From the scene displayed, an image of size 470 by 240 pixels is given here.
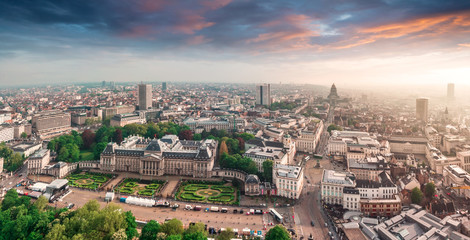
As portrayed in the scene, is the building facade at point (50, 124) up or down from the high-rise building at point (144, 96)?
down

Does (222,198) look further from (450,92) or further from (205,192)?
(450,92)

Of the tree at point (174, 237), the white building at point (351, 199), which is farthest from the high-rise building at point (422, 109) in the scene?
the tree at point (174, 237)

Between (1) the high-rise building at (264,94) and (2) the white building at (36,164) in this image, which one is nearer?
(2) the white building at (36,164)

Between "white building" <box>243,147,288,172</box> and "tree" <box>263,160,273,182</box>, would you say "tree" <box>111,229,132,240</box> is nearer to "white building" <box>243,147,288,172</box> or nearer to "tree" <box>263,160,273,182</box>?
"tree" <box>263,160,273,182</box>

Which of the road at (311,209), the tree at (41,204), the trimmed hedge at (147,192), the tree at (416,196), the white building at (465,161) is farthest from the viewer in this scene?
the white building at (465,161)

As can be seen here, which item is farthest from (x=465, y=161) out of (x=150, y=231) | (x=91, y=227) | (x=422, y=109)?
(x=91, y=227)

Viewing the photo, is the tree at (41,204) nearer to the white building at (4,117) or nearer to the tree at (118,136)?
the tree at (118,136)

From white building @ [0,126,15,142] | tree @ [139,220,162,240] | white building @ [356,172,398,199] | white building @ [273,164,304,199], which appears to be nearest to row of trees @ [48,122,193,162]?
white building @ [0,126,15,142]
